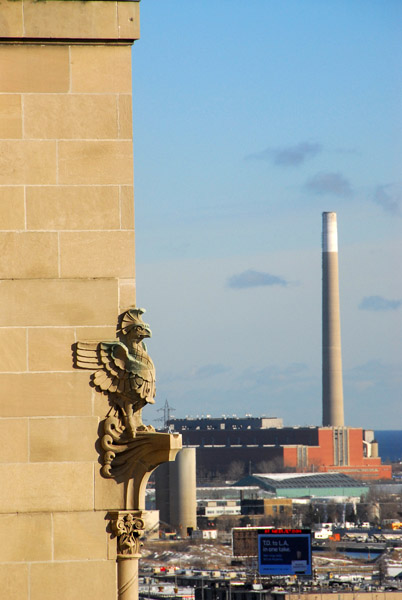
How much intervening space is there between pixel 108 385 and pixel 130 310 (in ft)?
2.32

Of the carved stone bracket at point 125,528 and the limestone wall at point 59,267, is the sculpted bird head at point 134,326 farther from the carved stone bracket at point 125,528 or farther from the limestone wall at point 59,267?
the carved stone bracket at point 125,528

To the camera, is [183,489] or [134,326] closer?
[134,326]

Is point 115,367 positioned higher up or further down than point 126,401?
higher up

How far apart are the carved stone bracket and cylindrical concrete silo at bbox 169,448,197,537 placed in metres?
141

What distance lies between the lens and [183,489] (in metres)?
155

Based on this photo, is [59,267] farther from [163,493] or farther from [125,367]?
[163,493]

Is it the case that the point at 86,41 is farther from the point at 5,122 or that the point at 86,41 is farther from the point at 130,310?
the point at 130,310

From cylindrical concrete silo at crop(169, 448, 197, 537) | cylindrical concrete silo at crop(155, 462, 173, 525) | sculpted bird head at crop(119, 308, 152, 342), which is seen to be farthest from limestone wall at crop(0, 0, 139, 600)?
cylindrical concrete silo at crop(155, 462, 173, 525)

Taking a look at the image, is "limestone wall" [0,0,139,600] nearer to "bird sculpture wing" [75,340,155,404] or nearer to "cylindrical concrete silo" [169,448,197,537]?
"bird sculpture wing" [75,340,155,404]

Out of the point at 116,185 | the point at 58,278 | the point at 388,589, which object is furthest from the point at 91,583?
the point at 388,589

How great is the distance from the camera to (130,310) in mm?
12352

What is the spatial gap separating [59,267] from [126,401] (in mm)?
1359

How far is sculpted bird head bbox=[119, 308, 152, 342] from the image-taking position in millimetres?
12258

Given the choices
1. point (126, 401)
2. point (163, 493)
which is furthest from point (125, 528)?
point (163, 493)
